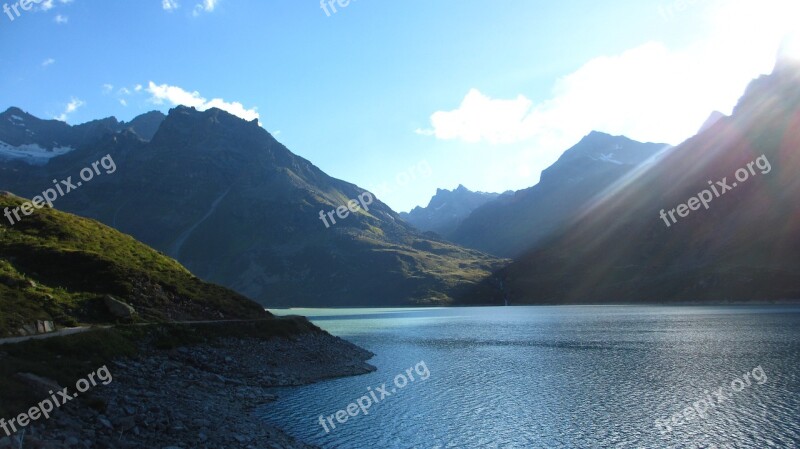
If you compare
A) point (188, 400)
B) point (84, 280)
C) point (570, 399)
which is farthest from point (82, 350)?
point (570, 399)

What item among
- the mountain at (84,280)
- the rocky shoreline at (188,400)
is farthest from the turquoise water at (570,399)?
the mountain at (84,280)

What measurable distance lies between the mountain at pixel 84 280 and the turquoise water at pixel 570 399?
24266mm

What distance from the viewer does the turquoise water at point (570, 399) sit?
4000 centimetres

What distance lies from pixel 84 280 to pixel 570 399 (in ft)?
211

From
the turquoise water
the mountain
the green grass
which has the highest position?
the mountain

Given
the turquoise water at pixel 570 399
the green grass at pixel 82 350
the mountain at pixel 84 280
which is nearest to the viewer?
the green grass at pixel 82 350

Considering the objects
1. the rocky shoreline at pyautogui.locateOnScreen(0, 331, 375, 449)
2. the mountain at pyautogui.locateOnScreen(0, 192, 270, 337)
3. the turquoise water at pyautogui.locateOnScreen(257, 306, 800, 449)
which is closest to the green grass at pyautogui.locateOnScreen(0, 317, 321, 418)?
the rocky shoreline at pyautogui.locateOnScreen(0, 331, 375, 449)

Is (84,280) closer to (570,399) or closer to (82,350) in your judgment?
(82,350)

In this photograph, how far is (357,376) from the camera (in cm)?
7200

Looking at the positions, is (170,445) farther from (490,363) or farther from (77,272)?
(490,363)

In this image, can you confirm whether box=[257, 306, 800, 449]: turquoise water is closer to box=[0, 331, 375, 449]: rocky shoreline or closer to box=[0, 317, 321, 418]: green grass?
box=[0, 331, 375, 449]: rocky shoreline

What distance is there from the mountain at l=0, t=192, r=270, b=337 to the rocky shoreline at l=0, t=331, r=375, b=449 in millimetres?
10496

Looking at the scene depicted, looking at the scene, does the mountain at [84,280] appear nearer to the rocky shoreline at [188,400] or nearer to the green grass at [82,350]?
the green grass at [82,350]

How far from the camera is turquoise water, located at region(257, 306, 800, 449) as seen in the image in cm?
4000
